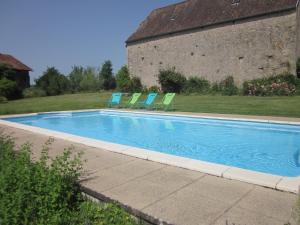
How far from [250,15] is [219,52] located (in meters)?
3.42

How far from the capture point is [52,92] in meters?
35.3

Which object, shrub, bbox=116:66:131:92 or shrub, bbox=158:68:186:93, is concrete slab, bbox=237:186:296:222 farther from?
shrub, bbox=116:66:131:92

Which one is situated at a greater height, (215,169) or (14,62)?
(14,62)

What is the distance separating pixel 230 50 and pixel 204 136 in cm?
1392

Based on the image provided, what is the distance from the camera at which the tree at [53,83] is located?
35.5 m

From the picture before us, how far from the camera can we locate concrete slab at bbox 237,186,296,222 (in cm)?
274

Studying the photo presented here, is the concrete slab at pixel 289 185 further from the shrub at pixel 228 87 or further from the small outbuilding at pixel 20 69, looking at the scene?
the small outbuilding at pixel 20 69

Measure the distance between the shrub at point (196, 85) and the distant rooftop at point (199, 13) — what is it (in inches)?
174

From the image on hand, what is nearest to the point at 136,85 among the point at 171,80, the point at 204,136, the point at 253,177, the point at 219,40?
the point at 171,80

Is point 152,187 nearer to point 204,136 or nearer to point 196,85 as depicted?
point 204,136

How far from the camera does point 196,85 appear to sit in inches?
891

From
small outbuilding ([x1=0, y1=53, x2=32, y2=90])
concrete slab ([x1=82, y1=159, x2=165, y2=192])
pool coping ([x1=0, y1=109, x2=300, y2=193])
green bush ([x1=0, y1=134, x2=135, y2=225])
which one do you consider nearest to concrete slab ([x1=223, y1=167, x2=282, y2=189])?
pool coping ([x1=0, y1=109, x2=300, y2=193])

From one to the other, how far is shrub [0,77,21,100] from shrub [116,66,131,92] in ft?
33.4

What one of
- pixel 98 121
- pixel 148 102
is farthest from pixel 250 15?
pixel 98 121
